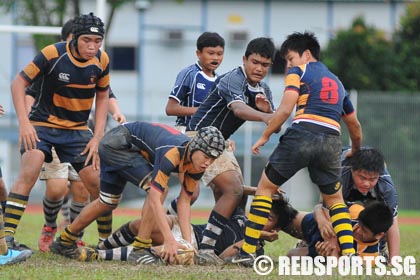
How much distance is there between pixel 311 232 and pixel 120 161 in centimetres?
183

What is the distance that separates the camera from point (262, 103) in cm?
866

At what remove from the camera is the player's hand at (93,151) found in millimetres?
8781

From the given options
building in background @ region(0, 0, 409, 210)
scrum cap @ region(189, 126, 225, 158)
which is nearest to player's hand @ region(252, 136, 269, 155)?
scrum cap @ region(189, 126, 225, 158)

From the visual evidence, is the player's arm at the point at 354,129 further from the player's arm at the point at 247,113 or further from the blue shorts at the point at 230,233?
the blue shorts at the point at 230,233

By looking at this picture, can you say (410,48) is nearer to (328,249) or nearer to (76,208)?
(76,208)

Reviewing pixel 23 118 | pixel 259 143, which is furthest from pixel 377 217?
pixel 23 118

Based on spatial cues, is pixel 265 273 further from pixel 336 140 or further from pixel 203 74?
pixel 203 74

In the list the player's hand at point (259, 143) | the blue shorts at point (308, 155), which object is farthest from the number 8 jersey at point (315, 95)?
the player's hand at point (259, 143)

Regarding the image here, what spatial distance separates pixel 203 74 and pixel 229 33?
66.2ft

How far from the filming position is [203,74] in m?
9.80

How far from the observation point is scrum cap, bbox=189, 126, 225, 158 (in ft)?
25.0

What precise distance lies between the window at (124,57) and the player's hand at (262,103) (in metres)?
21.4

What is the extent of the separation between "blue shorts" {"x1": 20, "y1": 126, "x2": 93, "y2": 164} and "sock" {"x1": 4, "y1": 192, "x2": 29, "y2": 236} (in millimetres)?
474

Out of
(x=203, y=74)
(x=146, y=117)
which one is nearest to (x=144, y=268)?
(x=203, y=74)
